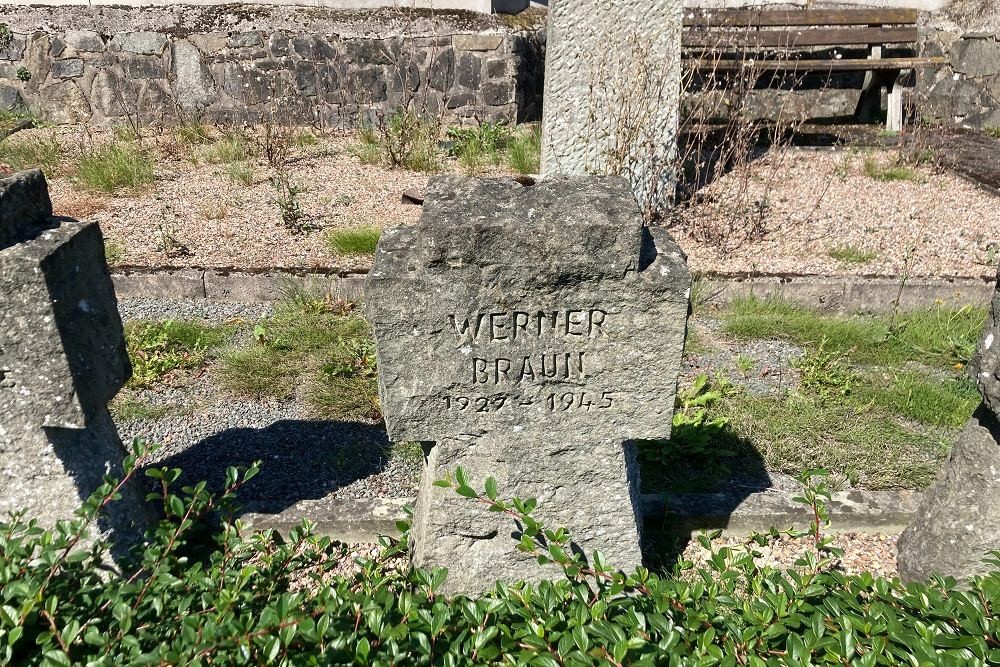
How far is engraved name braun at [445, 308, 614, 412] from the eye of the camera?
2.29 meters

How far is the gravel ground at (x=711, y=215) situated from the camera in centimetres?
577

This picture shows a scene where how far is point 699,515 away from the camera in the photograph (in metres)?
3.13

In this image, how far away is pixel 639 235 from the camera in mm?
2166

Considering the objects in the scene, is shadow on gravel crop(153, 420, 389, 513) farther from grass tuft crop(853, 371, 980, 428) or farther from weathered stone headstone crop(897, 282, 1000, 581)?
grass tuft crop(853, 371, 980, 428)

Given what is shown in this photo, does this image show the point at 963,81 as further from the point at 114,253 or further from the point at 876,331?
the point at 114,253

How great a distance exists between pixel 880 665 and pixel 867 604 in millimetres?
271

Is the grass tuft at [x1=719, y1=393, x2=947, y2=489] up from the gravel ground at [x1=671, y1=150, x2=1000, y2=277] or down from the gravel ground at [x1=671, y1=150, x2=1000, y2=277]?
down

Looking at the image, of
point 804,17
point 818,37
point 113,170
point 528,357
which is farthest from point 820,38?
point 528,357

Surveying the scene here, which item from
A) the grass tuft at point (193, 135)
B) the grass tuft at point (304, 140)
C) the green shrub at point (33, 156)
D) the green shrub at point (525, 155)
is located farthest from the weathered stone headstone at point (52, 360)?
the grass tuft at point (304, 140)

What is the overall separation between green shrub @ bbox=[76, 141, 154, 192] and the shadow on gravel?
13.0 ft

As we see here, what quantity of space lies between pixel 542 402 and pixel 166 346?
3078 mm

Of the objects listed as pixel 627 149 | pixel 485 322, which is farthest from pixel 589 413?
pixel 627 149

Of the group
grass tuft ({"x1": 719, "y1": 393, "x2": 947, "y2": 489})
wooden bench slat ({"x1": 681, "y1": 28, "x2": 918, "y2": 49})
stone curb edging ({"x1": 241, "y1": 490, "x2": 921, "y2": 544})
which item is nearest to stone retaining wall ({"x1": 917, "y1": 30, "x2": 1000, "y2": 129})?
wooden bench slat ({"x1": 681, "y1": 28, "x2": 918, "y2": 49})

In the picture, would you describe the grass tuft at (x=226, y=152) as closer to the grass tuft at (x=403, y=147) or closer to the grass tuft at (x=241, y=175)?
the grass tuft at (x=241, y=175)
